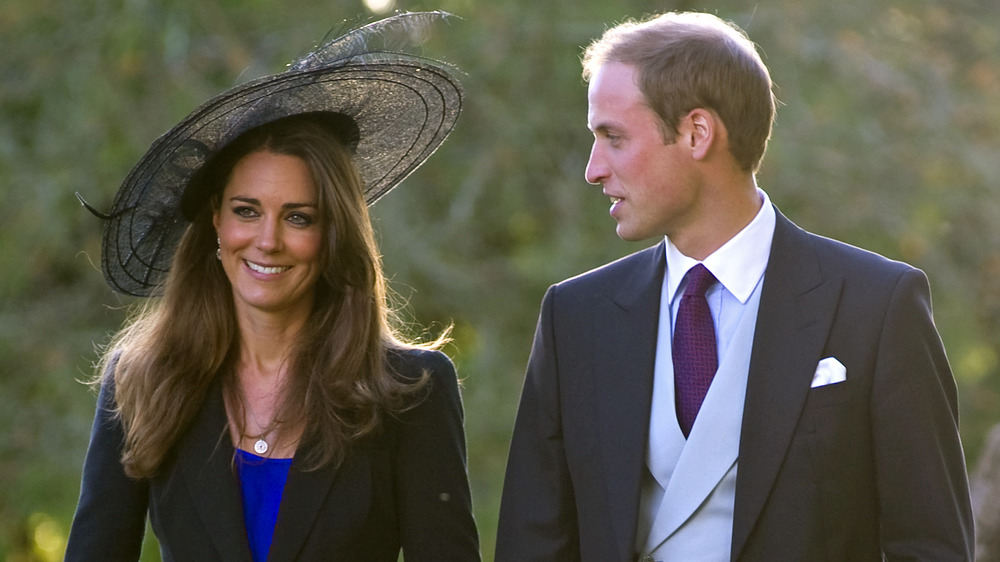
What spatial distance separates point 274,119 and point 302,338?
50cm

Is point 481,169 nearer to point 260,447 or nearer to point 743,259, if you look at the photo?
point 260,447

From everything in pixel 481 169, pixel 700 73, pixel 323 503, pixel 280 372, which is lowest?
pixel 323 503

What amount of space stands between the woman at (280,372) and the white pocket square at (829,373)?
0.88 m

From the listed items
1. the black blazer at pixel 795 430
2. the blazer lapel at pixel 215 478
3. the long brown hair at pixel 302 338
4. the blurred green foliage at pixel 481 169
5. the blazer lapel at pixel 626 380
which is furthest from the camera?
the blurred green foliage at pixel 481 169

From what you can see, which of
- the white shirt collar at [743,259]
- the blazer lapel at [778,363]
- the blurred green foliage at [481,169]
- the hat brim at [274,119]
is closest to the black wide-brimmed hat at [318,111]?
the hat brim at [274,119]

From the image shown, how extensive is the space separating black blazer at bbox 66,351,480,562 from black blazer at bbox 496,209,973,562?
0.93ft

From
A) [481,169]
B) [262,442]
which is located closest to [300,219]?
[262,442]

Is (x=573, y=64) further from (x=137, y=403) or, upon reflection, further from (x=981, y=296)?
(x=137, y=403)

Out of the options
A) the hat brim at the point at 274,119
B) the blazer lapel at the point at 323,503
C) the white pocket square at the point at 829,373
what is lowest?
the blazer lapel at the point at 323,503

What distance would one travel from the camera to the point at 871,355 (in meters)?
2.71

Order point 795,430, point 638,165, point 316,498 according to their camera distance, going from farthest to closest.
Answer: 1. point 316,498
2. point 638,165
3. point 795,430

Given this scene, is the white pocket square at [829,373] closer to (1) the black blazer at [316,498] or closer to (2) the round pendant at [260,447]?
(1) the black blazer at [316,498]

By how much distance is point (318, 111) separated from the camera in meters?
3.29

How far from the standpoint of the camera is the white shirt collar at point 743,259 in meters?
2.86
